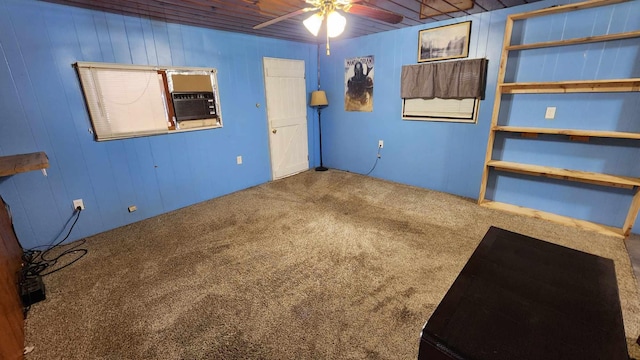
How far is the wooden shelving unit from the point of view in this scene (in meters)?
2.45

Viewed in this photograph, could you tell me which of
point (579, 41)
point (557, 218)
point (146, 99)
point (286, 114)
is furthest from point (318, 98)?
point (557, 218)

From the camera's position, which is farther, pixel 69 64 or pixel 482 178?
pixel 482 178

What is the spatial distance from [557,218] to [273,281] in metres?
3.13

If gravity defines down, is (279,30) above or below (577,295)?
above

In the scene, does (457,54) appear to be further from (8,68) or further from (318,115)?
(8,68)

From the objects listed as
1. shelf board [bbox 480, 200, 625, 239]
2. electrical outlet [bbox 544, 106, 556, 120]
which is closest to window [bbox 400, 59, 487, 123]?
electrical outlet [bbox 544, 106, 556, 120]

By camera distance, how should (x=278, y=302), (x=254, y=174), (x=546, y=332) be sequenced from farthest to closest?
(x=254, y=174) → (x=278, y=302) → (x=546, y=332)

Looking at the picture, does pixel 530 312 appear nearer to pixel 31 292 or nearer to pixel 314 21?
pixel 314 21

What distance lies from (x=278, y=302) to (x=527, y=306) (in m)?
1.47

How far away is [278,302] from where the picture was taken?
1915 mm

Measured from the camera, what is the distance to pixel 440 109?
3.65m

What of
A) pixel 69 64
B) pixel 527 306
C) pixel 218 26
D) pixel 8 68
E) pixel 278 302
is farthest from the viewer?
pixel 218 26

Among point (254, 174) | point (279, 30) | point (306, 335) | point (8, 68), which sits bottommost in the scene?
point (306, 335)

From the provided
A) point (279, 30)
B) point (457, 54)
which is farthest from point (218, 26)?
point (457, 54)
